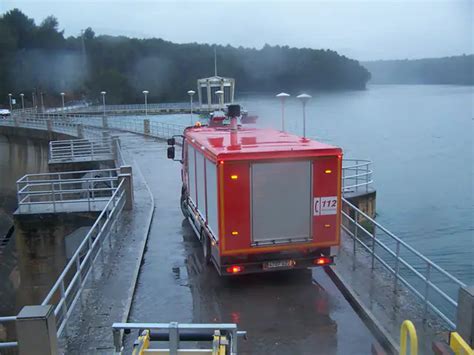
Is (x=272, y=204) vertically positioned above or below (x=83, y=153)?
above

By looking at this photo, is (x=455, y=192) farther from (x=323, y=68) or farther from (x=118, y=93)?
(x=118, y=93)

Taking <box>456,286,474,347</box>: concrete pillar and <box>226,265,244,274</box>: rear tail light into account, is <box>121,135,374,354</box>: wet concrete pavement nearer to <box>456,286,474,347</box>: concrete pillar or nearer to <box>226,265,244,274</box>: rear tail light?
<box>226,265,244,274</box>: rear tail light

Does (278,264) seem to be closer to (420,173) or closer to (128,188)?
(128,188)

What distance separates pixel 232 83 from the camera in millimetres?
68188

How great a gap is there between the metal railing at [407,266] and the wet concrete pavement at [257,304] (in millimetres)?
1006

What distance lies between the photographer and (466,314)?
614 cm

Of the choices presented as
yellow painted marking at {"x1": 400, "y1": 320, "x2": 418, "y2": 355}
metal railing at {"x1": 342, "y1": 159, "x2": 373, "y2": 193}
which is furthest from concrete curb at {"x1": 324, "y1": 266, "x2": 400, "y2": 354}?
metal railing at {"x1": 342, "y1": 159, "x2": 373, "y2": 193}

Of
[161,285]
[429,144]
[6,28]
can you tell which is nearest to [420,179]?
[429,144]

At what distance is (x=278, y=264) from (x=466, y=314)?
11.6 ft

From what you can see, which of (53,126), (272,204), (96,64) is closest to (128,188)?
(272,204)

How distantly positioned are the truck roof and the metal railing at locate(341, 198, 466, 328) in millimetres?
1927

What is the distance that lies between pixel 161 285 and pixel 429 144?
56.4 metres

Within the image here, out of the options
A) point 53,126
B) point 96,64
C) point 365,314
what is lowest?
point 365,314

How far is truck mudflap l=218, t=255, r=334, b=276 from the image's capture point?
900 cm
